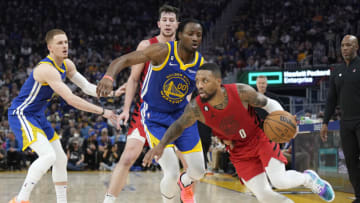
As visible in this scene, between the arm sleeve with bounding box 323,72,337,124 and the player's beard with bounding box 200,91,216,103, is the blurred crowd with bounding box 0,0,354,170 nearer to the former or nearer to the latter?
the arm sleeve with bounding box 323,72,337,124

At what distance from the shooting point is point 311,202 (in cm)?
647

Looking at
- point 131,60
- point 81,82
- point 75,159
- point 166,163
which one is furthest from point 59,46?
point 75,159

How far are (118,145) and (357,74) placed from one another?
361 inches

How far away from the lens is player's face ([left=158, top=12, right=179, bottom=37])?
4.85 m

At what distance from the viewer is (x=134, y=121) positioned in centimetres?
475

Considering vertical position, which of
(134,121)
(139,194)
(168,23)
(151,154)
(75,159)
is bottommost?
(75,159)

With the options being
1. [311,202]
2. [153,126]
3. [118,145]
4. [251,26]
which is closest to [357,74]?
[311,202]

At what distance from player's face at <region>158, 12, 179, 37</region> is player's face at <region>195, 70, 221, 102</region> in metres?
1.31

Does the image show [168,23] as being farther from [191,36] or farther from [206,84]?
[206,84]

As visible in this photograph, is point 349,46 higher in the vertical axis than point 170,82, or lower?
higher

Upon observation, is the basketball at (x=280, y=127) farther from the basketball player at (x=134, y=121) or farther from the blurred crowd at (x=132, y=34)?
the blurred crowd at (x=132, y=34)

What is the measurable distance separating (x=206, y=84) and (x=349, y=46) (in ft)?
8.46

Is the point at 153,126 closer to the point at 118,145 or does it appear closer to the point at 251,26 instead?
the point at 118,145

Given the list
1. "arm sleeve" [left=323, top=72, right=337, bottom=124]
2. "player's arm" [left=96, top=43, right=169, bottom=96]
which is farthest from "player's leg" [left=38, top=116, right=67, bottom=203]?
"arm sleeve" [left=323, top=72, right=337, bottom=124]
